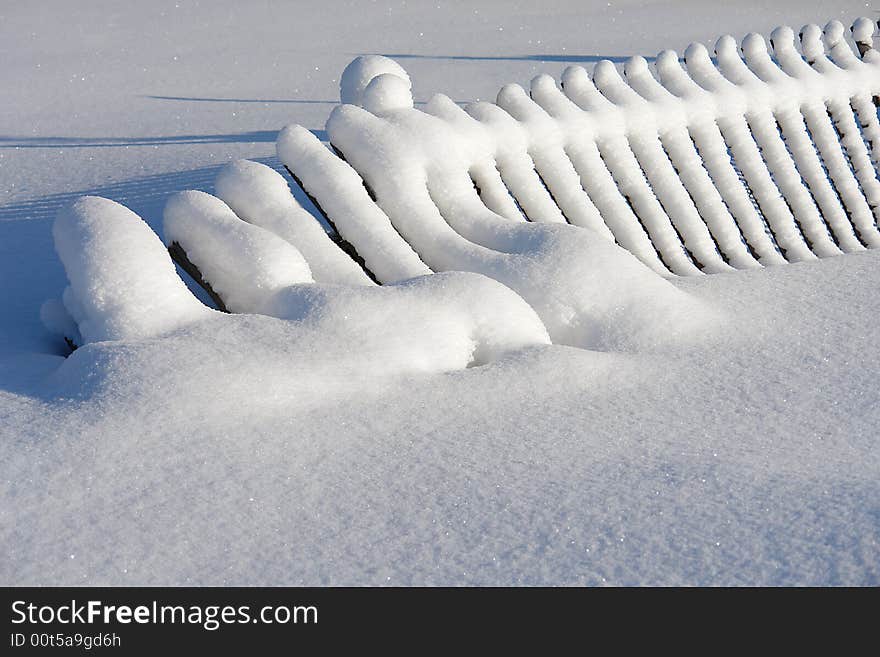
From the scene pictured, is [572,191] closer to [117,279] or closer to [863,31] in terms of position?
[117,279]

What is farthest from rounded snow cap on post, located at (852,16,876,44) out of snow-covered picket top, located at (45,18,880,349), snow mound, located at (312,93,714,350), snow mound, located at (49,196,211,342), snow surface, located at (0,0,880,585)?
snow mound, located at (49,196,211,342)

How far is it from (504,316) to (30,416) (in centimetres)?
76

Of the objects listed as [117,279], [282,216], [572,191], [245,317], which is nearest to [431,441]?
[245,317]

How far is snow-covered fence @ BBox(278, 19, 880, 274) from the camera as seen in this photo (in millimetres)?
2164

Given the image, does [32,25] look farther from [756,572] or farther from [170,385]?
[756,572]

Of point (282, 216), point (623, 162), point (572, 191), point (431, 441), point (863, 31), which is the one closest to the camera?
point (431, 441)

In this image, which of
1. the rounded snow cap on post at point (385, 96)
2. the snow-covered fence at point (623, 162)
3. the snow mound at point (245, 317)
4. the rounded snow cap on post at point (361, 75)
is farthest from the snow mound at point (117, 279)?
the rounded snow cap on post at point (361, 75)

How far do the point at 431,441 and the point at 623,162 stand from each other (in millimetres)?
1223

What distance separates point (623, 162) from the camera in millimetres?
2484

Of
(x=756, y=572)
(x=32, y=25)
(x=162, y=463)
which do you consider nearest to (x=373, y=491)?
(x=162, y=463)

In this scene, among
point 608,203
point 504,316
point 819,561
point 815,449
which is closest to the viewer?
point 819,561

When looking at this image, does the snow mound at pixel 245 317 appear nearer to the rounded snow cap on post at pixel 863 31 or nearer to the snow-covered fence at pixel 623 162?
the snow-covered fence at pixel 623 162

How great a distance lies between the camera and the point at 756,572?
113 centimetres

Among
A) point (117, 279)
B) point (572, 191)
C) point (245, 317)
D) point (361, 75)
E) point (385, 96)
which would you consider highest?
point (361, 75)
